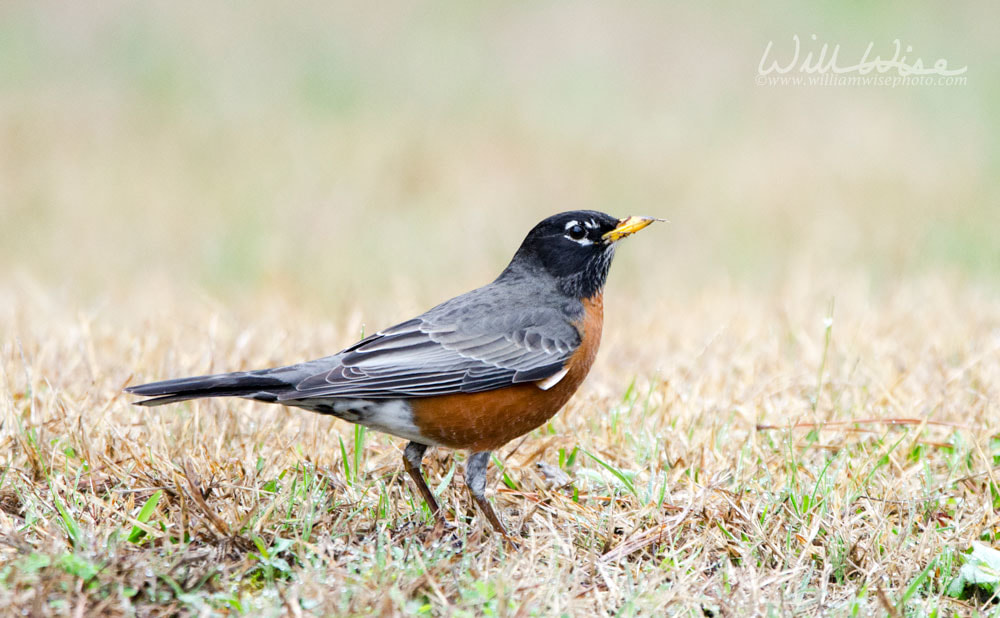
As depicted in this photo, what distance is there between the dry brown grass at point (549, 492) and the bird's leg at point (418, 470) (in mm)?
73

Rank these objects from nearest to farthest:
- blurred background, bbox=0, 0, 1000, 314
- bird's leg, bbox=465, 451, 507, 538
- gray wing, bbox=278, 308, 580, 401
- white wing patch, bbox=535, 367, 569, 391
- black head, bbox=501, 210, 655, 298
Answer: bird's leg, bbox=465, 451, 507, 538
gray wing, bbox=278, 308, 580, 401
white wing patch, bbox=535, 367, 569, 391
black head, bbox=501, 210, 655, 298
blurred background, bbox=0, 0, 1000, 314

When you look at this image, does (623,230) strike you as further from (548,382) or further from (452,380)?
(452,380)

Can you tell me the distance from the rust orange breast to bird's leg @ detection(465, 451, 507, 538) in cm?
4

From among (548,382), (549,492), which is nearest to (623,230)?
(548,382)

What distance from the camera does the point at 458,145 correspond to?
1226cm

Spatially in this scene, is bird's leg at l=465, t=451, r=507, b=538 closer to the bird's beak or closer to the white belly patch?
the white belly patch

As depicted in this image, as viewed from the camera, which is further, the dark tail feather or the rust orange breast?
the rust orange breast

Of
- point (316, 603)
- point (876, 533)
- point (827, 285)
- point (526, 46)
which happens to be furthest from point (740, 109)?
point (316, 603)

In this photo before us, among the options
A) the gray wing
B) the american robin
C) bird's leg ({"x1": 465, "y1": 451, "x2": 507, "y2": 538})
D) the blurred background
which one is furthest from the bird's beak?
the blurred background

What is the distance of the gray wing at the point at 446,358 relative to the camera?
13.1 ft

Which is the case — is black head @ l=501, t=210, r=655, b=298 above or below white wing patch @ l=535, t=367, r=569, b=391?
above

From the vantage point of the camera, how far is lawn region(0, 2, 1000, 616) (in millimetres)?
3449

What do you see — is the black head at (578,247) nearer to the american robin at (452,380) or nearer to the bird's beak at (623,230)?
the bird's beak at (623,230)

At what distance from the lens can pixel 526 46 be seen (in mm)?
15523
